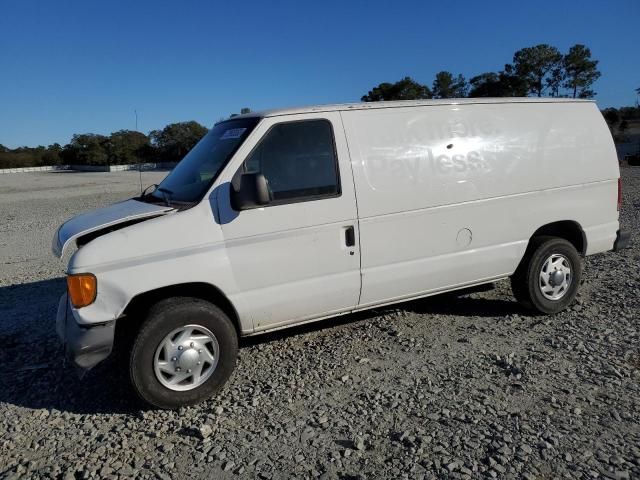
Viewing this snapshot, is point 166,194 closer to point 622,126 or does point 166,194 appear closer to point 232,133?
point 232,133

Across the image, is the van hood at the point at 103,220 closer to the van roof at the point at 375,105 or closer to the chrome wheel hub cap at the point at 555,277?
the van roof at the point at 375,105

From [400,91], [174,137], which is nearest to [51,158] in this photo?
[174,137]

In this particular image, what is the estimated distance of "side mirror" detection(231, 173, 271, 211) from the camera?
371cm

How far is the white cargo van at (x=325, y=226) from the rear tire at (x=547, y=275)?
0.07 feet

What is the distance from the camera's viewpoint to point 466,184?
15.3 ft

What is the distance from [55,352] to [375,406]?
10.3 ft

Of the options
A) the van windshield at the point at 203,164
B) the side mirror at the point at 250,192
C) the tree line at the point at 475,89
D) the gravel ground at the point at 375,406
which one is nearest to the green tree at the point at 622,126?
the tree line at the point at 475,89

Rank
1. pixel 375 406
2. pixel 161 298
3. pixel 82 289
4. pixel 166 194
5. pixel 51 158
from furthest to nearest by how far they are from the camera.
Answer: pixel 51 158, pixel 166 194, pixel 161 298, pixel 375 406, pixel 82 289

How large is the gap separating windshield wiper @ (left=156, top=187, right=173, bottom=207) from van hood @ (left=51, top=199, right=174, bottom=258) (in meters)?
0.10

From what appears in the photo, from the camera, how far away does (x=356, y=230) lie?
4.24m

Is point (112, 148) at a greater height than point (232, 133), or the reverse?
point (112, 148)

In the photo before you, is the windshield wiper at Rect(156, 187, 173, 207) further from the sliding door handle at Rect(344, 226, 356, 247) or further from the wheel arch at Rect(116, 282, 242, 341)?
the sliding door handle at Rect(344, 226, 356, 247)

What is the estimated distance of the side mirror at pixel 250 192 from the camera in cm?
371

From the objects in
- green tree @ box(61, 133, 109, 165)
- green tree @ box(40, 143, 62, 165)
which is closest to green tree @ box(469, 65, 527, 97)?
green tree @ box(61, 133, 109, 165)
